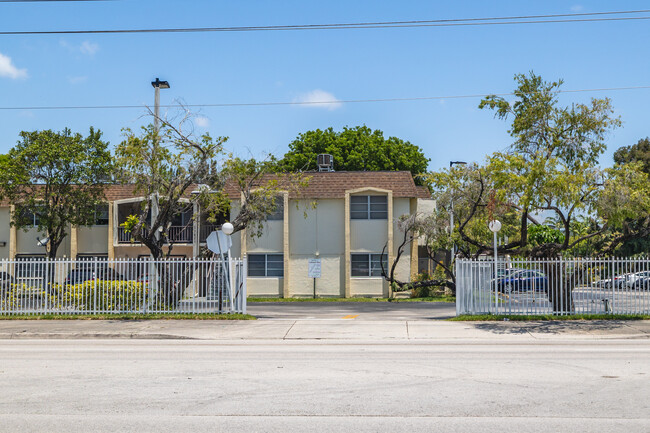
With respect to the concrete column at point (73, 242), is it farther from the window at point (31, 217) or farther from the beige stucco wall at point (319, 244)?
the beige stucco wall at point (319, 244)

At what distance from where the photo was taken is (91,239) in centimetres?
3738

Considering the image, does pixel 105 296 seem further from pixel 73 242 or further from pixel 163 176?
pixel 73 242

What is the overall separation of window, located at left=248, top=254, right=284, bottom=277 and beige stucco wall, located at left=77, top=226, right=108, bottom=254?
896cm

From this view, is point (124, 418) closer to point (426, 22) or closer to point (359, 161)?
point (426, 22)

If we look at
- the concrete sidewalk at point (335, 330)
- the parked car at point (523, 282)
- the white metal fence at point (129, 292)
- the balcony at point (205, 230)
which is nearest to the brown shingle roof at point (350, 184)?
the balcony at point (205, 230)

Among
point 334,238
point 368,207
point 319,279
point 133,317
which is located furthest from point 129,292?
point 368,207

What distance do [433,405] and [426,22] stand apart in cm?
1371

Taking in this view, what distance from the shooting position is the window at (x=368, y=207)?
1361 inches

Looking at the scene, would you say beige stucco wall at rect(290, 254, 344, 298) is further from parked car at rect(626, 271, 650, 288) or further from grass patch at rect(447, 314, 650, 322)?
parked car at rect(626, 271, 650, 288)

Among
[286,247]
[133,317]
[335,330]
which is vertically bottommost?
[335,330]

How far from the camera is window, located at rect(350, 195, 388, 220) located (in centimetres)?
3456

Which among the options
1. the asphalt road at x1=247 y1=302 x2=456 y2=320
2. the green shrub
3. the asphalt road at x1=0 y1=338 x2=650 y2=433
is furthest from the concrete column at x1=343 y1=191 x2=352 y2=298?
the asphalt road at x1=0 y1=338 x2=650 y2=433

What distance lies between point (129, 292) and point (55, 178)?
1556 centimetres

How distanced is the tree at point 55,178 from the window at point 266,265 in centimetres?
854
